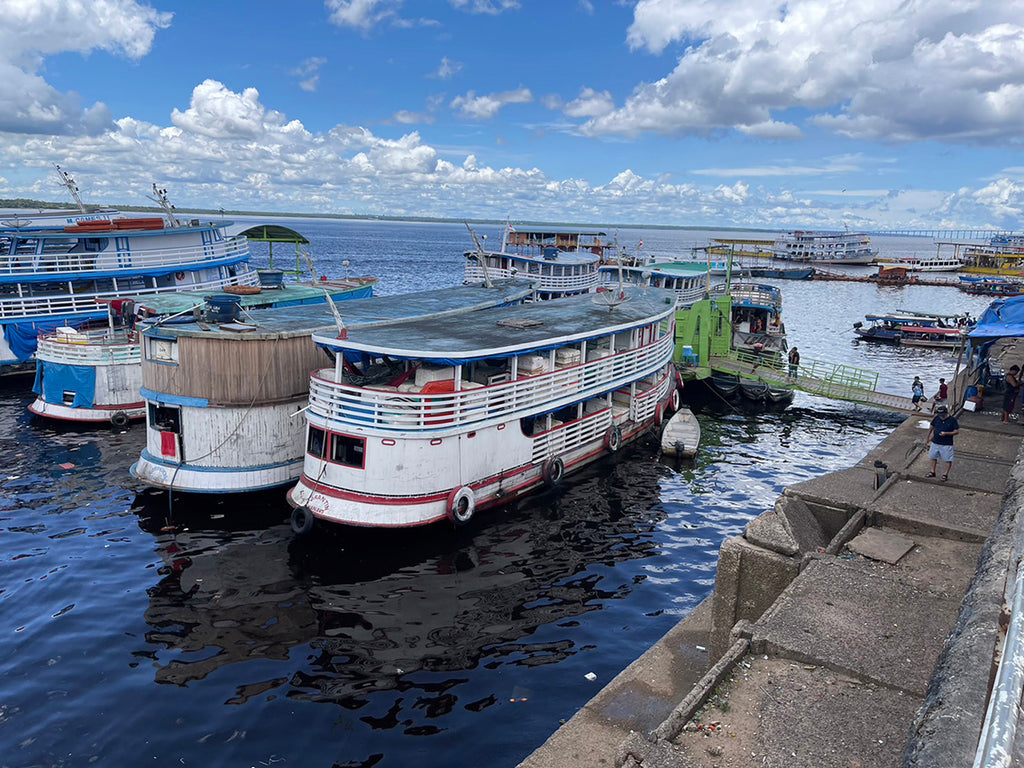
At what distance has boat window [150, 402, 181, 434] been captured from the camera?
1911 centimetres

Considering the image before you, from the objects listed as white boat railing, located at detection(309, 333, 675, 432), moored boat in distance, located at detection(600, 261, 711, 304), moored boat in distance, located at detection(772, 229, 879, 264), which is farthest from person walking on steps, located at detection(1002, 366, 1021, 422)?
moored boat in distance, located at detection(772, 229, 879, 264)

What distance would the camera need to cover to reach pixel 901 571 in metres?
10.2

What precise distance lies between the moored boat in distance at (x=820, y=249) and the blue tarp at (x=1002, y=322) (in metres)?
124

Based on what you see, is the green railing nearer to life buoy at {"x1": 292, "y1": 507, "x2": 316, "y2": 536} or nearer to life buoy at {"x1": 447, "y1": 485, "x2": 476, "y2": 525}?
life buoy at {"x1": 447, "y1": 485, "x2": 476, "y2": 525}

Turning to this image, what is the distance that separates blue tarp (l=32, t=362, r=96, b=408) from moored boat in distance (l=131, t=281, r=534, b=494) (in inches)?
350

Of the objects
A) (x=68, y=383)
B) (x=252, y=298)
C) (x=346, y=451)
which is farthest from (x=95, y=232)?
(x=346, y=451)

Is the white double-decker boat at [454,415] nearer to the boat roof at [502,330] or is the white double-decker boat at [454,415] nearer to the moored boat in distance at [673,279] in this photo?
the boat roof at [502,330]

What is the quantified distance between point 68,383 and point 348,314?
1271cm

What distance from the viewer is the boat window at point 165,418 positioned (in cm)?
1911

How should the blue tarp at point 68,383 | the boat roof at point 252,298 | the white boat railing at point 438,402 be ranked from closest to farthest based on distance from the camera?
the white boat railing at point 438,402
the boat roof at point 252,298
the blue tarp at point 68,383

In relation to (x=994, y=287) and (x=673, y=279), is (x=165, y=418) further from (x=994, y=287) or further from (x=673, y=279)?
(x=994, y=287)

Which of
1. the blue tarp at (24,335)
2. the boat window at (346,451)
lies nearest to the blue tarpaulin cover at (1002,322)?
the boat window at (346,451)

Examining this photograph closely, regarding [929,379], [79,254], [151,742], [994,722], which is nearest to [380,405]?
[151,742]

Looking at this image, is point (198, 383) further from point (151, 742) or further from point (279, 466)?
point (151, 742)
